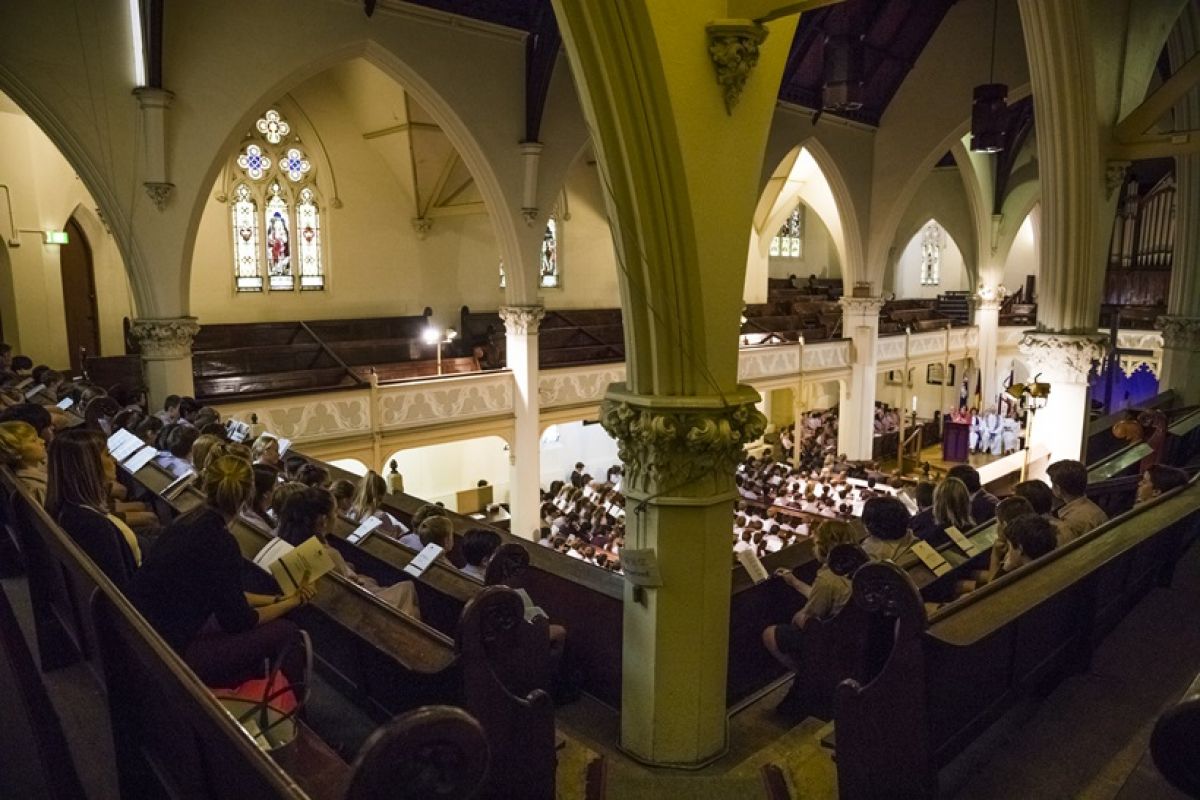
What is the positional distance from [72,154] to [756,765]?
9.36 metres

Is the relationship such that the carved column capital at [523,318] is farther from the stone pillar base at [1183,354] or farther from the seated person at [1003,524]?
the stone pillar base at [1183,354]

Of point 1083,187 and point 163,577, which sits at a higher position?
point 1083,187

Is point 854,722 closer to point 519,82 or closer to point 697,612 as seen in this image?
point 697,612

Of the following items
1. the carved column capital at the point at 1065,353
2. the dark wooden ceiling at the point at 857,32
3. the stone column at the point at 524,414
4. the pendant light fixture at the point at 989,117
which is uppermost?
the dark wooden ceiling at the point at 857,32

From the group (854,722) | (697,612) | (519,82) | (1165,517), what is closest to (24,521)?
(697,612)

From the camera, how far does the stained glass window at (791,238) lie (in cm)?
2862

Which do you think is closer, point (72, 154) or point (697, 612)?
point (697, 612)

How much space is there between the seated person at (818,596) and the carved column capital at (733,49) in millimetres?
2375

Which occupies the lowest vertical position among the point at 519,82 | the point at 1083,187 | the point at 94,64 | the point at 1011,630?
the point at 1011,630

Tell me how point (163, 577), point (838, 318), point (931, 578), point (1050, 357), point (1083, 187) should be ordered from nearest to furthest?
1. point (163, 577)
2. point (931, 578)
3. point (1083, 187)
4. point (1050, 357)
5. point (838, 318)

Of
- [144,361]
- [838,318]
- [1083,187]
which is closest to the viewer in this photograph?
[1083,187]

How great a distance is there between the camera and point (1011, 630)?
359cm

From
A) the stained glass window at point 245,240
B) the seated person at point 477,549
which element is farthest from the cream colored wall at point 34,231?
the seated person at point 477,549

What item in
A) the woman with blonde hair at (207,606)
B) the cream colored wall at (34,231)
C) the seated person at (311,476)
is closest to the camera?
the woman with blonde hair at (207,606)
